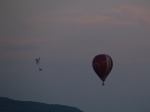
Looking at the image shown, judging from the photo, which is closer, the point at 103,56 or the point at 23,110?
the point at 103,56

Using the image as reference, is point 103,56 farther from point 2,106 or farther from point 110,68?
point 2,106

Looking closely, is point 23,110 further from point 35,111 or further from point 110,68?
point 110,68

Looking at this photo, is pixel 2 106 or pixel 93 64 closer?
pixel 93 64

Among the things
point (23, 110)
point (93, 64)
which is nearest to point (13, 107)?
point (23, 110)

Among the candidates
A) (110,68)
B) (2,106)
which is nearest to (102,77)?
(110,68)

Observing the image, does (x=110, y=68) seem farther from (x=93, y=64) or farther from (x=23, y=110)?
(x=23, y=110)

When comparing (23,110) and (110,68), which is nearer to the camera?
(110,68)
